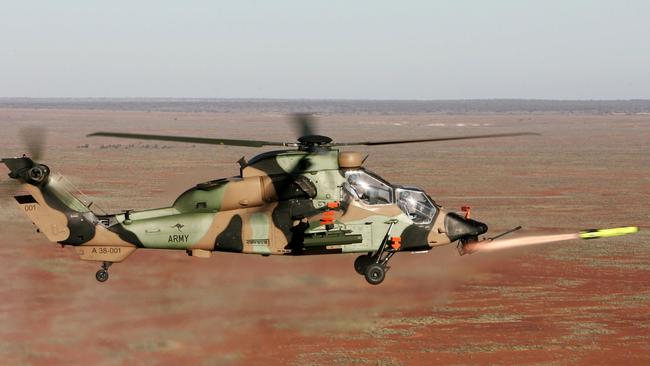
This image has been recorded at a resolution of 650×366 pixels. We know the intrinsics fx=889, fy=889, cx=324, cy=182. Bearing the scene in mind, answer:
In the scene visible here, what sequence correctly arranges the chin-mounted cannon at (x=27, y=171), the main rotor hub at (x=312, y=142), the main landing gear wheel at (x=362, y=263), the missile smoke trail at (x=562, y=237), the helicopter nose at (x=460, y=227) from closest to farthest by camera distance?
the main rotor hub at (x=312, y=142) → the chin-mounted cannon at (x=27, y=171) → the main landing gear wheel at (x=362, y=263) → the helicopter nose at (x=460, y=227) → the missile smoke trail at (x=562, y=237)

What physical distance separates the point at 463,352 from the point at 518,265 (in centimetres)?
1442

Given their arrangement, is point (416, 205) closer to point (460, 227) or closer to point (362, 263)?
point (460, 227)

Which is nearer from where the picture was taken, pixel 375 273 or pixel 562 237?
pixel 375 273

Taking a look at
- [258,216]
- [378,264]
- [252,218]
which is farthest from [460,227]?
[252,218]

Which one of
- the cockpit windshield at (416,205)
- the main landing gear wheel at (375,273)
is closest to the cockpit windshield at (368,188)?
the cockpit windshield at (416,205)

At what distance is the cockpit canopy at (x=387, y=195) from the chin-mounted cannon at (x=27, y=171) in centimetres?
873

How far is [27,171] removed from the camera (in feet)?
82.5

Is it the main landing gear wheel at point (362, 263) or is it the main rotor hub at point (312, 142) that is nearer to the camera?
the main rotor hub at point (312, 142)

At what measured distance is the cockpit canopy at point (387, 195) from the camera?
25469mm

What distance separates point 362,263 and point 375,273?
2.38ft

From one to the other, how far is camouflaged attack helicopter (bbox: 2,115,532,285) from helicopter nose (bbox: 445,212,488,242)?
0.29ft

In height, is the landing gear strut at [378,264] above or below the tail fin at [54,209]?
below

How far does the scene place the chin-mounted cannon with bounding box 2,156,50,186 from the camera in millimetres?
24969

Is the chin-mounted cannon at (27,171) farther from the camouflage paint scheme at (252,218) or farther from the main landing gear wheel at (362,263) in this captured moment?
the main landing gear wheel at (362,263)
